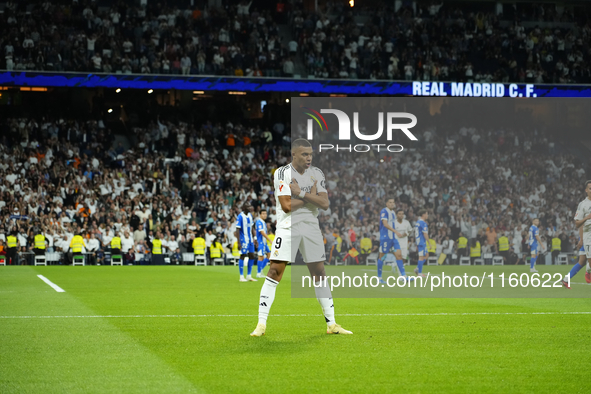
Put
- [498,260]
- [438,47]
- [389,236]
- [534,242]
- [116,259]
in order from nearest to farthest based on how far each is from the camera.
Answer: [389,236]
[534,242]
[116,259]
[498,260]
[438,47]

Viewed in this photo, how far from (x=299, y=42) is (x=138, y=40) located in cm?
840

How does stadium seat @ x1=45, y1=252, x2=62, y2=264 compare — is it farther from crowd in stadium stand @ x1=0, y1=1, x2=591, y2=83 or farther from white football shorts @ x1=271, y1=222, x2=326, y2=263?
white football shorts @ x1=271, y1=222, x2=326, y2=263

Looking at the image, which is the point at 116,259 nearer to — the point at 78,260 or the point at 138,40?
the point at 78,260

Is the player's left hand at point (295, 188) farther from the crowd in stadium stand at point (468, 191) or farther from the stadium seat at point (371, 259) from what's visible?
the stadium seat at point (371, 259)

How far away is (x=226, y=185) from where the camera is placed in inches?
1407

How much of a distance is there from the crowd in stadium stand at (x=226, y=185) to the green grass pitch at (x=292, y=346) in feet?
51.9

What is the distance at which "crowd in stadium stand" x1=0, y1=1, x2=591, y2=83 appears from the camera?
34688 mm

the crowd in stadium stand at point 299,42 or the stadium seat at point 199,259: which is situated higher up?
the crowd in stadium stand at point 299,42

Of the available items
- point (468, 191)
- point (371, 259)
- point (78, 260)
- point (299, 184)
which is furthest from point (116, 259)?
point (299, 184)

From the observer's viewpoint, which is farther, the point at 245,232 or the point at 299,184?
the point at 245,232

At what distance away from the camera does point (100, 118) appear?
37719 mm

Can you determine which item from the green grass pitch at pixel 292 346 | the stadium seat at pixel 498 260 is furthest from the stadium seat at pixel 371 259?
the green grass pitch at pixel 292 346

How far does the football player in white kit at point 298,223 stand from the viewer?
9008 millimetres

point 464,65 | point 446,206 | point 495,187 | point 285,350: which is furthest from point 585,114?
point 285,350
